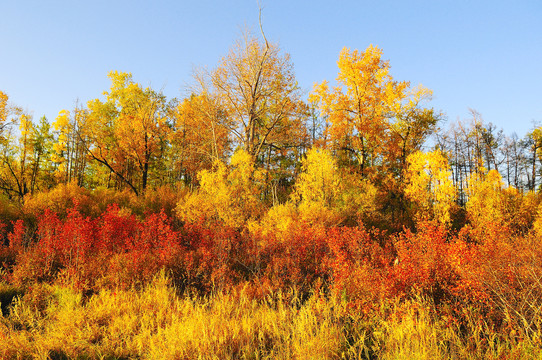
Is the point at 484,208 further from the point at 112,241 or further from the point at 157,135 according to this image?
the point at 157,135

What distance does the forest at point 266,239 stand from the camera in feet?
13.9

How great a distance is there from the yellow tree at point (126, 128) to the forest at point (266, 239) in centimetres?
18

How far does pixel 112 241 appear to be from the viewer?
29.1 ft

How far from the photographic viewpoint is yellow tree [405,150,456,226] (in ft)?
60.4

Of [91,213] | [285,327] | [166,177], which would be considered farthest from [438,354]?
[166,177]

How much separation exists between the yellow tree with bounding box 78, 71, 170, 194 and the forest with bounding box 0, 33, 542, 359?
180mm

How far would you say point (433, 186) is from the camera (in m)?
19.2

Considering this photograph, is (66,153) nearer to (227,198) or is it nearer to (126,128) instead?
(126,128)

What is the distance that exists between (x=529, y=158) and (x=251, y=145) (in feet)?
110

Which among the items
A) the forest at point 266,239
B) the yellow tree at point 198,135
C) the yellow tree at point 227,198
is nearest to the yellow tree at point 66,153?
the forest at point 266,239

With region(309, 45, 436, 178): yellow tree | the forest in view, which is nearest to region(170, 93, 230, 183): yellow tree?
the forest

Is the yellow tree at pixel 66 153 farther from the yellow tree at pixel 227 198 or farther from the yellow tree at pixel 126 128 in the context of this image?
the yellow tree at pixel 227 198

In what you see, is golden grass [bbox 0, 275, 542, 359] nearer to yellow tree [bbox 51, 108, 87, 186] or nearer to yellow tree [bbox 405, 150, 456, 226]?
yellow tree [bbox 405, 150, 456, 226]

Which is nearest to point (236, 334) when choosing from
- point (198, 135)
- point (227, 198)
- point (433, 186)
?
point (227, 198)
